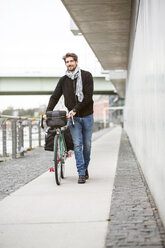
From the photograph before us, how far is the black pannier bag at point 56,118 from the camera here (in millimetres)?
6348

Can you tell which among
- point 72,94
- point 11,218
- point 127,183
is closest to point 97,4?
point 72,94

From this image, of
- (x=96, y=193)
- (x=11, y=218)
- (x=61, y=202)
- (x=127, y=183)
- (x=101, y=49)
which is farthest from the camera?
(x=101, y=49)

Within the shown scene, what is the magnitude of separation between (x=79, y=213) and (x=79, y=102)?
93.7 inches

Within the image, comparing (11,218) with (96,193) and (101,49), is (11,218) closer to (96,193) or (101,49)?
(96,193)

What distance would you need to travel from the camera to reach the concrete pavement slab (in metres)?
3.56

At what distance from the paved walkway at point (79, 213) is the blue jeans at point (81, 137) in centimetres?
33

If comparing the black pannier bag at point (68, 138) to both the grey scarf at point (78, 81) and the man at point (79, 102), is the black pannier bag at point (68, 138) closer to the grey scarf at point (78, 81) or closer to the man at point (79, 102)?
the man at point (79, 102)

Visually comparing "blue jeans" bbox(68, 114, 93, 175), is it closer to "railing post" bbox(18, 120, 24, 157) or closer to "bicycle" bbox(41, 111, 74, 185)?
"bicycle" bbox(41, 111, 74, 185)

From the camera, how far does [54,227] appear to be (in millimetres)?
3955

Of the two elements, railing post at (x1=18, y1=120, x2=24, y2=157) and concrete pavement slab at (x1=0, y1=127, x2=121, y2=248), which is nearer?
concrete pavement slab at (x1=0, y1=127, x2=121, y2=248)

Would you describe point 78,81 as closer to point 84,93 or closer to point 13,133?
point 84,93

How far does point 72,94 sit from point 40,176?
1.82 meters

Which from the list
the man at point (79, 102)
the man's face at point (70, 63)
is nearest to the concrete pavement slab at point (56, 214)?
the man at point (79, 102)

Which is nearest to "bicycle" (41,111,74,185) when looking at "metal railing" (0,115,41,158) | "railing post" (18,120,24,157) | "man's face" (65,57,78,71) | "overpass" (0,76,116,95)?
"man's face" (65,57,78,71)
